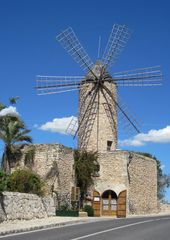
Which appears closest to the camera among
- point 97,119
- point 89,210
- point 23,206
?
point 23,206

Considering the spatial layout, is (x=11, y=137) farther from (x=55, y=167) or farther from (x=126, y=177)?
(x=126, y=177)

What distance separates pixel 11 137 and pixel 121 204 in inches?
387

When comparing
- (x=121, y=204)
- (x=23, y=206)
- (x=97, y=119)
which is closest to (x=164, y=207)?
(x=121, y=204)

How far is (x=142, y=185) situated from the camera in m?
38.6

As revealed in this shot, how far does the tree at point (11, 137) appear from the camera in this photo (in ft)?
104

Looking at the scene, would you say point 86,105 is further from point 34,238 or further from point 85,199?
point 34,238

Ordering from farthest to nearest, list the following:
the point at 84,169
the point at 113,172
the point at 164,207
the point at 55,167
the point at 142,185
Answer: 1. the point at 164,207
2. the point at 142,185
3. the point at 113,172
4. the point at 84,169
5. the point at 55,167

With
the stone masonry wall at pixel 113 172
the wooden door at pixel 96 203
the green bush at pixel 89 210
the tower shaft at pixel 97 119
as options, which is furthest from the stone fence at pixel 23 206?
the tower shaft at pixel 97 119

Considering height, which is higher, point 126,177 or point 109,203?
point 126,177

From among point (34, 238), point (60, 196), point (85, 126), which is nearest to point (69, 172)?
point (60, 196)

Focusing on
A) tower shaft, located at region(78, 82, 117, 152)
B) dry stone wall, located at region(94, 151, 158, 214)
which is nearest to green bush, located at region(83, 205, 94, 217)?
dry stone wall, located at region(94, 151, 158, 214)

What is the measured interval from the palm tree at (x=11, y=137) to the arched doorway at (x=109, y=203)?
25.0 feet

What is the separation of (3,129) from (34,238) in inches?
731

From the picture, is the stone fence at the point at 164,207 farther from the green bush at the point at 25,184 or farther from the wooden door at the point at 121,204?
the green bush at the point at 25,184
